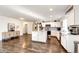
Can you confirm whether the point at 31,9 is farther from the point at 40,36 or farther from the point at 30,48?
the point at 40,36

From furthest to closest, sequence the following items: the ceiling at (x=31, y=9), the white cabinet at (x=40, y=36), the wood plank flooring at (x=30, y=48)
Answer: the white cabinet at (x=40, y=36) → the ceiling at (x=31, y=9) → the wood plank flooring at (x=30, y=48)

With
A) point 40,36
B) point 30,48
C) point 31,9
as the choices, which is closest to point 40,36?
point 40,36

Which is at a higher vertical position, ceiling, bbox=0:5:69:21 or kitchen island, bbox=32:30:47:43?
ceiling, bbox=0:5:69:21

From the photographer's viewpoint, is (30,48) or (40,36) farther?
(40,36)

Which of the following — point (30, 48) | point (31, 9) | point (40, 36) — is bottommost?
point (30, 48)

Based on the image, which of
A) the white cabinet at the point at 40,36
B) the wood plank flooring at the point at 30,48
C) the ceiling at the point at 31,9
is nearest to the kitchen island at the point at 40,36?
the white cabinet at the point at 40,36

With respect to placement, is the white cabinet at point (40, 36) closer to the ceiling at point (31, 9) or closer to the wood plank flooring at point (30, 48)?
the wood plank flooring at point (30, 48)

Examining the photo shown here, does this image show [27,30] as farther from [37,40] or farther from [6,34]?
[37,40]

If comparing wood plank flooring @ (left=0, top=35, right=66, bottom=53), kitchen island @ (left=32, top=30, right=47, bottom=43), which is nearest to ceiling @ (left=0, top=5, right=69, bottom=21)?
kitchen island @ (left=32, top=30, right=47, bottom=43)

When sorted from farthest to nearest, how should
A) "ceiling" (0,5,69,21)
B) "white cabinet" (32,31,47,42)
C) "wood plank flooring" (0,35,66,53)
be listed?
"white cabinet" (32,31,47,42) → "ceiling" (0,5,69,21) → "wood plank flooring" (0,35,66,53)

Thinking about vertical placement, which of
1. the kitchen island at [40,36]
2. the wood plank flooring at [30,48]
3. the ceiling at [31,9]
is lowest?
the wood plank flooring at [30,48]

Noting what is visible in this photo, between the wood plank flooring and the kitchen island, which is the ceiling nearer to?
the kitchen island

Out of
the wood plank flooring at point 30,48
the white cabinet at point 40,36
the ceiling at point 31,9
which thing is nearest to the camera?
the wood plank flooring at point 30,48
